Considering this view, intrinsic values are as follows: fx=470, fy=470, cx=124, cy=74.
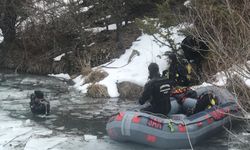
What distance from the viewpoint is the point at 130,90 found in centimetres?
1456

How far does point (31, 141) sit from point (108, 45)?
9.81m

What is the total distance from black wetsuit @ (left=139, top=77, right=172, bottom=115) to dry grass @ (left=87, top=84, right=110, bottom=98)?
16.3 feet

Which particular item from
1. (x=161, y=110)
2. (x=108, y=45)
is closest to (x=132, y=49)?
(x=108, y=45)

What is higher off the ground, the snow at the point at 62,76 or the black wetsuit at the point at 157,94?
the snow at the point at 62,76

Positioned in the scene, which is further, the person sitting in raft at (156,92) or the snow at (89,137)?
the snow at (89,137)

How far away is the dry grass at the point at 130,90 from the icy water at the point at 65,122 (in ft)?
1.84

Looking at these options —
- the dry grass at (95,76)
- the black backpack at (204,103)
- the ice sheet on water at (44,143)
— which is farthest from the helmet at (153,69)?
the dry grass at (95,76)

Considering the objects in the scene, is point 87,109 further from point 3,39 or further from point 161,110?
point 3,39

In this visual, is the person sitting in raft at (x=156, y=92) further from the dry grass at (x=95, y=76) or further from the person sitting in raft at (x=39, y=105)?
the dry grass at (x=95, y=76)

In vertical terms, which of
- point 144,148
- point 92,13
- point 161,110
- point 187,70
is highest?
point 92,13

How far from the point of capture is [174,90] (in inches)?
439

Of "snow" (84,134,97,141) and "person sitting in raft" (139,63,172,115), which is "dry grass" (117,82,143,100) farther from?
"person sitting in raft" (139,63,172,115)

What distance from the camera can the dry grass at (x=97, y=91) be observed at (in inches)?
575

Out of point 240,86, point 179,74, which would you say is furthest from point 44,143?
point 240,86
